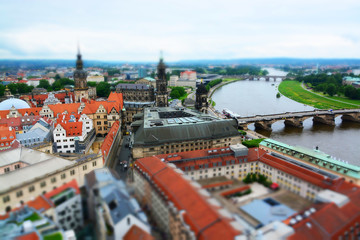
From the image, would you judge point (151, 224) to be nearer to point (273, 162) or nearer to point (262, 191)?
point (262, 191)

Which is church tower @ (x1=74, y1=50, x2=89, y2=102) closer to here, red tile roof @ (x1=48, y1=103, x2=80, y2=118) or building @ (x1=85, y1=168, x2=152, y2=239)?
red tile roof @ (x1=48, y1=103, x2=80, y2=118)

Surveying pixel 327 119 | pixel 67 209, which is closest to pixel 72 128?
pixel 67 209

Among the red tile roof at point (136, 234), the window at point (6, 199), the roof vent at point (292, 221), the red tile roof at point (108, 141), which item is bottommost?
the red tile roof at point (108, 141)

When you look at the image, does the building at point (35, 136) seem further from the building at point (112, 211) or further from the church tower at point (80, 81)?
the building at point (112, 211)

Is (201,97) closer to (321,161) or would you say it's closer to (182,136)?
(182,136)

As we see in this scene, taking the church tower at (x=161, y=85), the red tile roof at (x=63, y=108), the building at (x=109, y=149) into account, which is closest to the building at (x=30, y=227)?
the building at (x=109, y=149)
